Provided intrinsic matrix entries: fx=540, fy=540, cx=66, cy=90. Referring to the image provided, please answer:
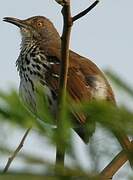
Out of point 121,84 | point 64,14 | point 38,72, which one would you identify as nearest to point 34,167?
point 121,84

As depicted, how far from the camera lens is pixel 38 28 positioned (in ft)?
26.8

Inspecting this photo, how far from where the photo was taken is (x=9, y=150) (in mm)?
979

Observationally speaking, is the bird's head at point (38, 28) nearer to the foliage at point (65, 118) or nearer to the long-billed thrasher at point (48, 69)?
the long-billed thrasher at point (48, 69)

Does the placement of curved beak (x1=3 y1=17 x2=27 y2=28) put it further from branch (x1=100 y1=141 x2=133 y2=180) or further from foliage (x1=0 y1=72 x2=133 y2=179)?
foliage (x1=0 y1=72 x2=133 y2=179)

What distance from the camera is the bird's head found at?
7.89 m

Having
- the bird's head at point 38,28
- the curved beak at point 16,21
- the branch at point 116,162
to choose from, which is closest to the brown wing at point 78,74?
the curved beak at point 16,21

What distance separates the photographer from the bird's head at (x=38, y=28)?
7891 millimetres

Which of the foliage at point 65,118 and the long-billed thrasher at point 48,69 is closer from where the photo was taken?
the foliage at point 65,118

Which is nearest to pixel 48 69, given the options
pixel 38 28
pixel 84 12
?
pixel 38 28

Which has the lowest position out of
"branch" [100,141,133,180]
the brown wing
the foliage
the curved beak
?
the brown wing

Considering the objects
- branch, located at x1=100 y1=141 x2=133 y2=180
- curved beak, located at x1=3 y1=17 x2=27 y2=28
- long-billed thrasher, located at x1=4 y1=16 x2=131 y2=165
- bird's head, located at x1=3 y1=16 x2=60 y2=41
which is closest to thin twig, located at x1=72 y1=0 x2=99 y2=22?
branch, located at x1=100 y1=141 x2=133 y2=180

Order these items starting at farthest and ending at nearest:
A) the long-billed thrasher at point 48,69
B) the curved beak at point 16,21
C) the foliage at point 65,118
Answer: the curved beak at point 16,21 < the long-billed thrasher at point 48,69 < the foliage at point 65,118

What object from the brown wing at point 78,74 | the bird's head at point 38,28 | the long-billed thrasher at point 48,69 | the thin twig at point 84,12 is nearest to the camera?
the thin twig at point 84,12

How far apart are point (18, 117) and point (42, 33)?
23.6 feet
